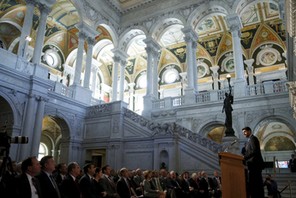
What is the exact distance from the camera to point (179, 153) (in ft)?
39.3

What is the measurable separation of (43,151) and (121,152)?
32.4 feet

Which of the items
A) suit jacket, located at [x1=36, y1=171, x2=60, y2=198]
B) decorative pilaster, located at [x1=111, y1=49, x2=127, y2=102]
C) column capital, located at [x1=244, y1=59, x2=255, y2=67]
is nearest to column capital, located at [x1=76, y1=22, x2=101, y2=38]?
decorative pilaster, located at [x1=111, y1=49, x2=127, y2=102]

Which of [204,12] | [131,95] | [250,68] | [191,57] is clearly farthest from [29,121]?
[250,68]

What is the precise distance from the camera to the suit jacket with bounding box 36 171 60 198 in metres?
3.89

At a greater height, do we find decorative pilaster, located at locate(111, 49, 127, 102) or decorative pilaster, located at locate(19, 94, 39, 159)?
decorative pilaster, located at locate(111, 49, 127, 102)

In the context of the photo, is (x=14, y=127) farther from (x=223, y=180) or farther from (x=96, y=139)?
(x=223, y=180)

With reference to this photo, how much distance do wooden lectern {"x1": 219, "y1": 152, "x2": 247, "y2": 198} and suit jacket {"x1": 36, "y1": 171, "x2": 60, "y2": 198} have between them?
2.60 meters

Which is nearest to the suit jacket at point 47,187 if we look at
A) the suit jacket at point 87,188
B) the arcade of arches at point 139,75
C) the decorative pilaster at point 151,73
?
the suit jacket at point 87,188

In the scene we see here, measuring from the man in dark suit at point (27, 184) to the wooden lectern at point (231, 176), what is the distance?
2785mm

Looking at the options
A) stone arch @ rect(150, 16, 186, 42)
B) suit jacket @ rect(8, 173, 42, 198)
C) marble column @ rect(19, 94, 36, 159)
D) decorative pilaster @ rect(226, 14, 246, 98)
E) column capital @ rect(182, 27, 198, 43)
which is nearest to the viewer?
suit jacket @ rect(8, 173, 42, 198)

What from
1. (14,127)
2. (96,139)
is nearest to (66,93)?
(96,139)

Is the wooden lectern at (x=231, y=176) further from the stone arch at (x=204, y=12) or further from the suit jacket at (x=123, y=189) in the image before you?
the stone arch at (x=204, y=12)

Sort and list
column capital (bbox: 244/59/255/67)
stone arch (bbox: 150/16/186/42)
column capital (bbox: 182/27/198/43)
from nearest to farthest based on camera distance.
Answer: column capital (bbox: 182/27/198/43)
stone arch (bbox: 150/16/186/42)
column capital (bbox: 244/59/255/67)

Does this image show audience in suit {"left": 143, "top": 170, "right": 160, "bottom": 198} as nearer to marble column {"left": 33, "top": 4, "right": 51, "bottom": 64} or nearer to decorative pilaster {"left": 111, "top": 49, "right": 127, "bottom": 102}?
marble column {"left": 33, "top": 4, "right": 51, "bottom": 64}
